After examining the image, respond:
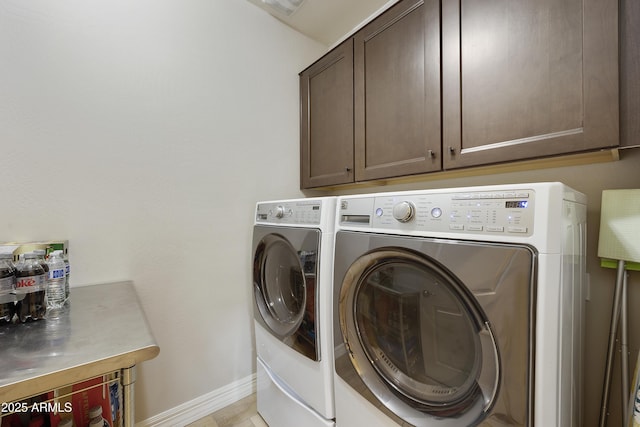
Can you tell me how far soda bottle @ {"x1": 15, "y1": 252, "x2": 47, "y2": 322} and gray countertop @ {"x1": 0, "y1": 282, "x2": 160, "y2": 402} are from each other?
3 centimetres

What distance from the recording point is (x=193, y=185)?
1.55m

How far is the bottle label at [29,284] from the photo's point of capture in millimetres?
802

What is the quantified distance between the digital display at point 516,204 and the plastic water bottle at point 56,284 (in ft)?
4.72

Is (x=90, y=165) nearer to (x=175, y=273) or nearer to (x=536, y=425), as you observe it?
(x=175, y=273)

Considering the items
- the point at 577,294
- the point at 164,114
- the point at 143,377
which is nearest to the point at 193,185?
the point at 164,114

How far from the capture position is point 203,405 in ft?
5.19

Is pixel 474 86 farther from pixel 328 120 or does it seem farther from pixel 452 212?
pixel 328 120

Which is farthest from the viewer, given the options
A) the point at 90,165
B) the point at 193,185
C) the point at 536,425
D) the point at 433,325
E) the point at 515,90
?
the point at 193,185

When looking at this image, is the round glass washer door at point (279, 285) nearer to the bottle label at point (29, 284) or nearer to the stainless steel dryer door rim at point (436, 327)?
the stainless steel dryer door rim at point (436, 327)

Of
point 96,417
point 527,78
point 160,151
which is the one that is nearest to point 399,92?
point 527,78

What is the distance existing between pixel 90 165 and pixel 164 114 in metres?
0.44

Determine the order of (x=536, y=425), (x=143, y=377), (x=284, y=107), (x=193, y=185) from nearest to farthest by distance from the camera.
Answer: (x=536, y=425) → (x=143, y=377) → (x=193, y=185) → (x=284, y=107)

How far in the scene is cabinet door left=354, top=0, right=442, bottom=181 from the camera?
1208 mm

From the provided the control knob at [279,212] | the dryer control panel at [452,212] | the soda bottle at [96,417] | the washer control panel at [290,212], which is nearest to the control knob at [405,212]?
the dryer control panel at [452,212]
